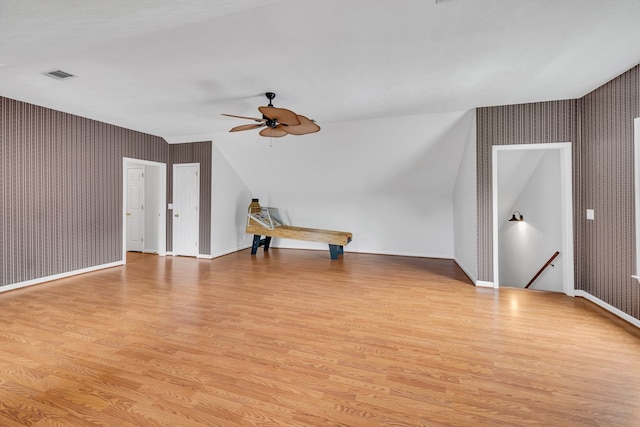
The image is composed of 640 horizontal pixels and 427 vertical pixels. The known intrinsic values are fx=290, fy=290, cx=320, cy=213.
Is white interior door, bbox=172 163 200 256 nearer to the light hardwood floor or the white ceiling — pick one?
the white ceiling

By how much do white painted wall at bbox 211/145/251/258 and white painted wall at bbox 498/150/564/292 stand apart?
5.20 meters

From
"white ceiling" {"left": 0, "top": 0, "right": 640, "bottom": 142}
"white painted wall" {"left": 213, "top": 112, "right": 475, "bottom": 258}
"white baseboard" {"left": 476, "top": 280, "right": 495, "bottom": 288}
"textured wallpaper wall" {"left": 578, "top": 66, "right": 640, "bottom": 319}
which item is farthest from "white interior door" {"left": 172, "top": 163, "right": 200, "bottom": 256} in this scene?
"textured wallpaper wall" {"left": 578, "top": 66, "right": 640, "bottom": 319}

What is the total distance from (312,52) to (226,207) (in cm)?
448

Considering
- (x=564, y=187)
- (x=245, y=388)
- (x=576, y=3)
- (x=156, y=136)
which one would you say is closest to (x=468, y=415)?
(x=245, y=388)

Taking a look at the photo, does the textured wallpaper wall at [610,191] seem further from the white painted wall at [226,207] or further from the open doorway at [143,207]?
the open doorway at [143,207]

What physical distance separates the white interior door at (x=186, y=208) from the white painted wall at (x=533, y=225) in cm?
569

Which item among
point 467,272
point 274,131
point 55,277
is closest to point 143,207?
point 55,277

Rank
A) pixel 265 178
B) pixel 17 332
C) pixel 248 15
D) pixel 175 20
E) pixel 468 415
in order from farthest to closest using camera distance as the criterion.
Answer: pixel 265 178 → pixel 17 332 → pixel 248 15 → pixel 175 20 → pixel 468 415

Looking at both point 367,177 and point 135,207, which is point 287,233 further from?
point 135,207

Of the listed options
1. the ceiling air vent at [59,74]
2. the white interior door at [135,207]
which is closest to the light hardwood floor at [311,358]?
the ceiling air vent at [59,74]

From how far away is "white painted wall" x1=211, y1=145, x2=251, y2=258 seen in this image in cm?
593

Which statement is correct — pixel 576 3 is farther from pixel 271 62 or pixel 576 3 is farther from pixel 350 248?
pixel 350 248

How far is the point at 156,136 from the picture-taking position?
584 cm

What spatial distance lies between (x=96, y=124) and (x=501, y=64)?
19.0 feet
